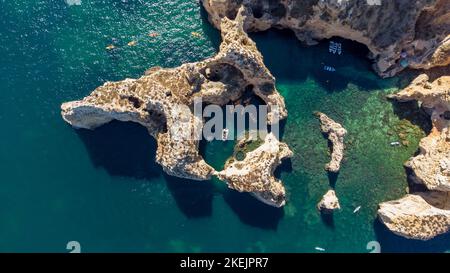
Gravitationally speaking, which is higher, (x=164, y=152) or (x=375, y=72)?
(x=375, y=72)

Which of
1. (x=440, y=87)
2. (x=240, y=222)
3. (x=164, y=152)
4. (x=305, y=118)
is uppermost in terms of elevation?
(x=440, y=87)

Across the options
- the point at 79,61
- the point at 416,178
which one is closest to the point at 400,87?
the point at 416,178

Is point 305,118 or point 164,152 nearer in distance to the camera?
point 164,152

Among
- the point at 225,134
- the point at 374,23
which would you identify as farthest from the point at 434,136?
the point at 225,134

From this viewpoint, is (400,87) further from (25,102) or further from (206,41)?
(25,102)

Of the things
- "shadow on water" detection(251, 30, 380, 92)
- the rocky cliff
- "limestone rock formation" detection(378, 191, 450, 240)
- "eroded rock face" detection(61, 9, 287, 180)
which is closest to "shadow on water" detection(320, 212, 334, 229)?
"limestone rock formation" detection(378, 191, 450, 240)

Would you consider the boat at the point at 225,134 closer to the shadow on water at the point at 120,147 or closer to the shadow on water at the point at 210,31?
the shadow on water at the point at 120,147
